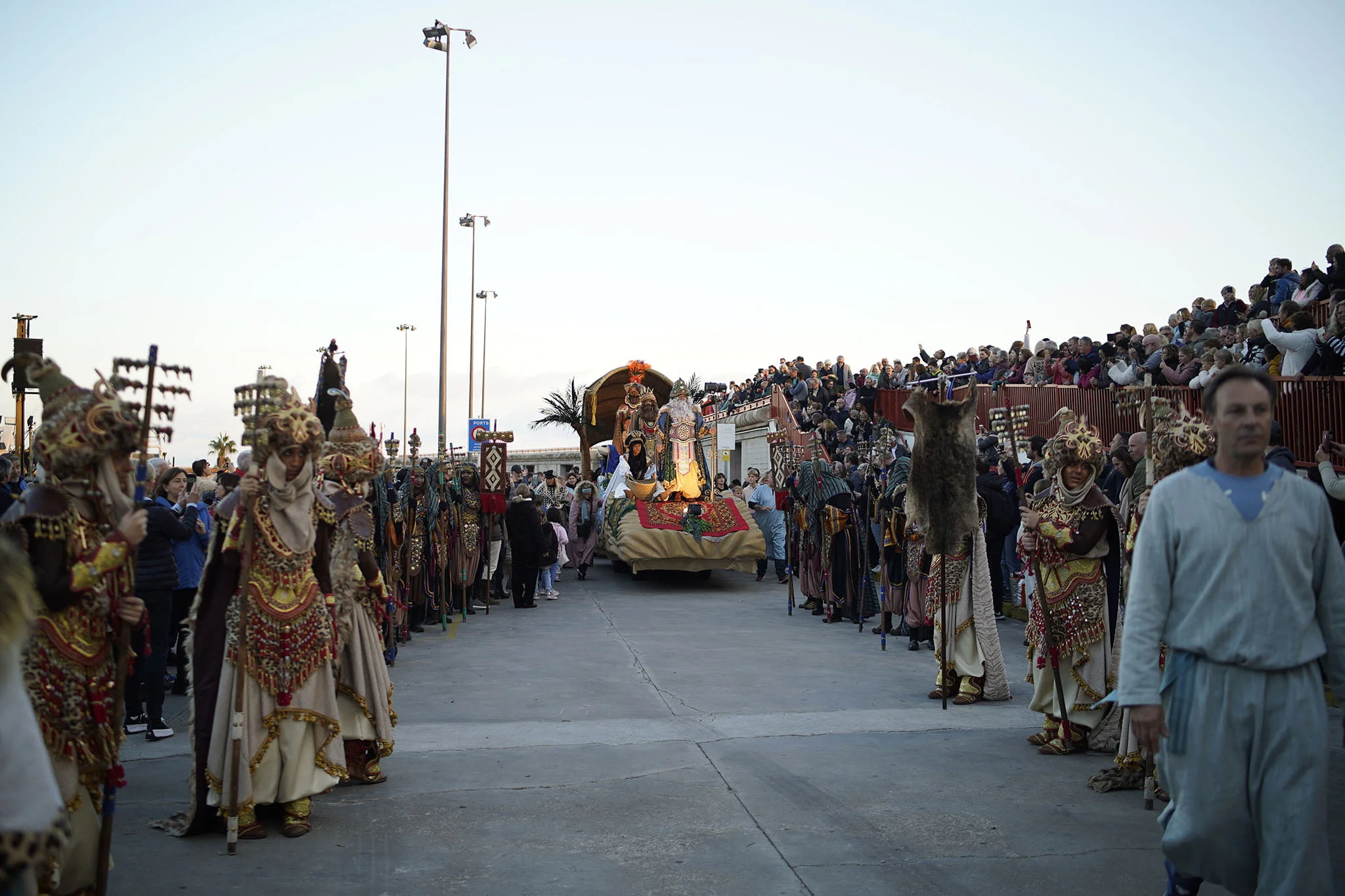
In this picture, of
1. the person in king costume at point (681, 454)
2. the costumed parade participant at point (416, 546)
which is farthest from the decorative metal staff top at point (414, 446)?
the person in king costume at point (681, 454)

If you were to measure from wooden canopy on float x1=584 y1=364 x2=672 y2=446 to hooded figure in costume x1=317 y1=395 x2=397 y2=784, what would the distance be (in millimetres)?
14089

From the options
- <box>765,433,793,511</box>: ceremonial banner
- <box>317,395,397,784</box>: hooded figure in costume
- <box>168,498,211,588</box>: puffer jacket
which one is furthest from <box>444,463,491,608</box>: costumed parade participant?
<box>317,395,397,784</box>: hooded figure in costume

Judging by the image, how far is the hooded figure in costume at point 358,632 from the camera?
19.8 ft

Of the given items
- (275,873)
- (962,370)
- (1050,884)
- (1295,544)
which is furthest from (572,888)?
(962,370)

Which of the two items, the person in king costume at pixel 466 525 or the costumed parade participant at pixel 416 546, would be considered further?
the person in king costume at pixel 466 525

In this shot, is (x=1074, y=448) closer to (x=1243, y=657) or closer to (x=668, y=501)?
(x=1243, y=657)

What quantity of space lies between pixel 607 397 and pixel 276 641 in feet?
54.9

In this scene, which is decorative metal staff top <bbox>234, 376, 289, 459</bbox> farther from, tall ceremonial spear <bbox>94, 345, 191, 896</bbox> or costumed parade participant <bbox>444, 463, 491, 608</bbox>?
costumed parade participant <bbox>444, 463, 491, 608</bbox>

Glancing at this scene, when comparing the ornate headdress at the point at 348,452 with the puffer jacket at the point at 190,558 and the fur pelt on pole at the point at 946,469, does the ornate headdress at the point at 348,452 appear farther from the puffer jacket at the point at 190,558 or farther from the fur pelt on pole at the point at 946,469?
the fur pelt on pole at the point at 946,469

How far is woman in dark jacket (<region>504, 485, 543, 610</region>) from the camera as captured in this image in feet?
48.9

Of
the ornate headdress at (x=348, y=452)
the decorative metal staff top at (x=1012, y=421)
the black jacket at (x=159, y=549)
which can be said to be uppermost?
the decorative metal staff top at (x=1012, y=421)

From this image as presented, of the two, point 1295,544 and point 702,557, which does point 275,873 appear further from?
point 702,557

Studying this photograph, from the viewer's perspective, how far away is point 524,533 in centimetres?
1517

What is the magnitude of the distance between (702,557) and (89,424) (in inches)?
499
